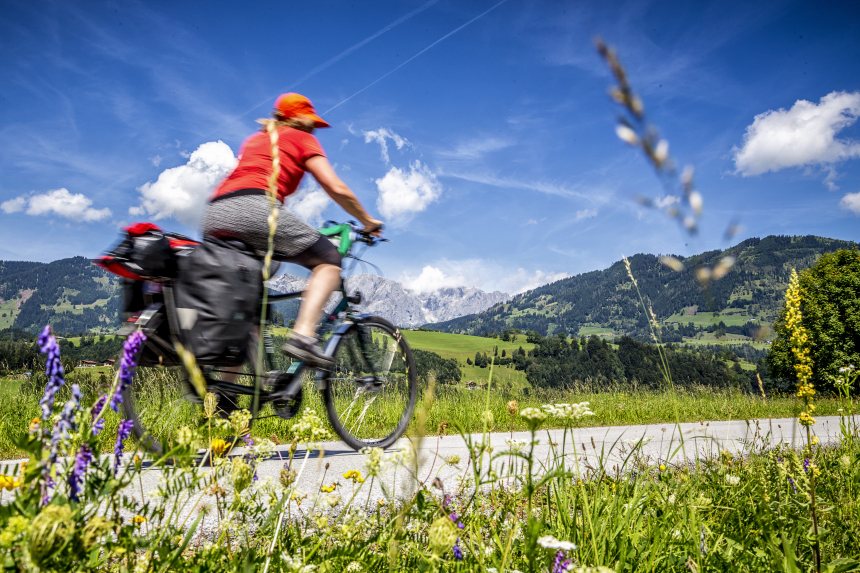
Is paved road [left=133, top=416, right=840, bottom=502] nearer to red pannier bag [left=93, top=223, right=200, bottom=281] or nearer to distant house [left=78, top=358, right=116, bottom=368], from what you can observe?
distant house [left=78, top=358, right=116, bottom=368]

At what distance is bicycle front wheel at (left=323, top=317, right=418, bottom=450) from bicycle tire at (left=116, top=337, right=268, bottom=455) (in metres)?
0.88

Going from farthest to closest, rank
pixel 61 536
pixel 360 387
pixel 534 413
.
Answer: pixel 360 387 < pixel 534 413 < pixel 61 536

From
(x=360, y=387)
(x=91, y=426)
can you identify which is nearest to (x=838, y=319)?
(x=360, y=387)

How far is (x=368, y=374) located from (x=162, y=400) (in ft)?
11.7

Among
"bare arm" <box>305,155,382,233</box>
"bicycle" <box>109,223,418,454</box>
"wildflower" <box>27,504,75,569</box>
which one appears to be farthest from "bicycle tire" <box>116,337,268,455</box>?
"bare arm" <box>305,155,382,233</box>

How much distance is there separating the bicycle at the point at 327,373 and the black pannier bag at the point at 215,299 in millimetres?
152

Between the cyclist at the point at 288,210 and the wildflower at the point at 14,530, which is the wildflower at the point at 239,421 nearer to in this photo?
the wildflower at the point at 14,530

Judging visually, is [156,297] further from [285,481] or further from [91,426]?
[91,426]

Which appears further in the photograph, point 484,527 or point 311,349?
point 311,349

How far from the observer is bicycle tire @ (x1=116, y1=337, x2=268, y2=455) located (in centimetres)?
226

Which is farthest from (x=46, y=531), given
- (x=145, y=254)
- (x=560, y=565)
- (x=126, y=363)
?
(x=145, y=254)

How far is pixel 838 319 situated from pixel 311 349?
204ft

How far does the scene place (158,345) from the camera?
3.83 metres

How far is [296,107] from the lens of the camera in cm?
404
